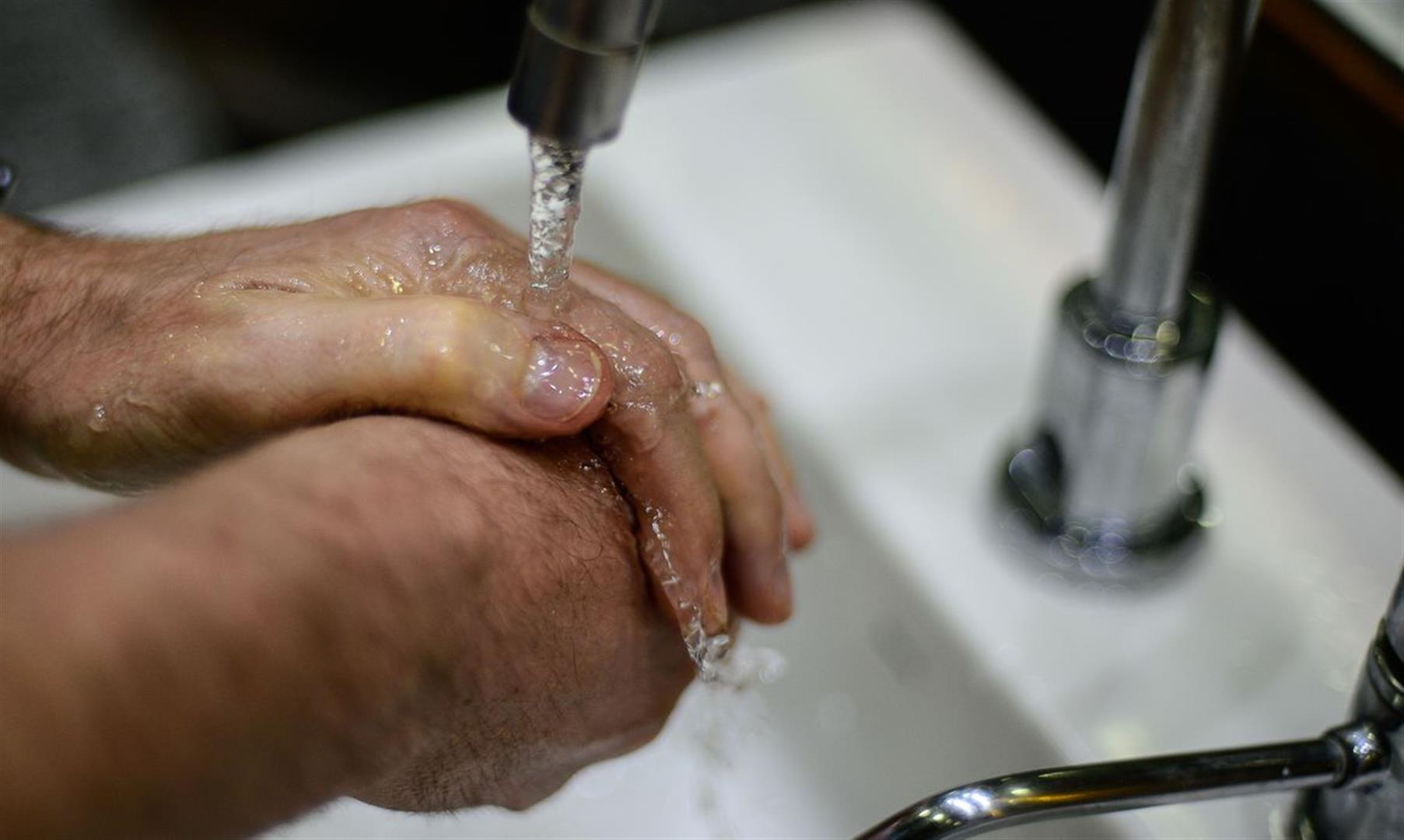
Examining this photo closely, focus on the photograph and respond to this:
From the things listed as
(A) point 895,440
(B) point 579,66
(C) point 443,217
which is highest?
(B) point 579,66

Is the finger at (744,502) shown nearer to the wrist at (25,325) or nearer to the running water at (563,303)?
the running water at (563,303)

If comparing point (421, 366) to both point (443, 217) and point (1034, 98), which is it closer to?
point (443, 217)

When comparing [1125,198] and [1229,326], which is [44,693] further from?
[1229,326]

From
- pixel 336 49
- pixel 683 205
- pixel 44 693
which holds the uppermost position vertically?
pixel 44 693

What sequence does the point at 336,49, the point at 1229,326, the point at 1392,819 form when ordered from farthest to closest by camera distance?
the point at 336,49, the point at 1229,326, the point at 1392,819

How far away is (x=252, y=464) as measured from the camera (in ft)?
1.04

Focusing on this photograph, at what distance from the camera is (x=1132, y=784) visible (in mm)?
358

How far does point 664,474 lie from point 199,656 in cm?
16

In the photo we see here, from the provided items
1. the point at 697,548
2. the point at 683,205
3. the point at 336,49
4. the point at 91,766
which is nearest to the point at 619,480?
the point at 697,548

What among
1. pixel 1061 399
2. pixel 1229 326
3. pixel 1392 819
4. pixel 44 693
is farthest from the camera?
pixel 1229 326

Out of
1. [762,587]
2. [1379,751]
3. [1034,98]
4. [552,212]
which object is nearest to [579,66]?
[552,212]

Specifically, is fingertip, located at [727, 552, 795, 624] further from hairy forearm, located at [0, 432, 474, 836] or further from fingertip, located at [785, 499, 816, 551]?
hairy forearm, located at [0, 432, 474, 836]

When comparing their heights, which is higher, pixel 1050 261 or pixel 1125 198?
pixel 1125 198

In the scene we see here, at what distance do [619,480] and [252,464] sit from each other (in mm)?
128
